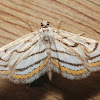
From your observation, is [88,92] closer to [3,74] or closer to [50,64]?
[50,64]

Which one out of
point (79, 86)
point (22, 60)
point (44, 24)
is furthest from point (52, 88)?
point (44, 24)

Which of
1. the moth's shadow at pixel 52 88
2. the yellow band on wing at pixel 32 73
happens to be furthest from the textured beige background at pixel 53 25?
the yellow band on wing at pixel 32 73

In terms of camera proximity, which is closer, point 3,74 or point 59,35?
point 3,74

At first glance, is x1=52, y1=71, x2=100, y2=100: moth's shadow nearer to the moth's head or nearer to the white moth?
the white moth

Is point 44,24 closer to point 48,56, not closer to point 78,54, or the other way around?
point 48,56

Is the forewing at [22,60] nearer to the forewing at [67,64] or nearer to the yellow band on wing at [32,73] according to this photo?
the yellow band on wing at [32,73]

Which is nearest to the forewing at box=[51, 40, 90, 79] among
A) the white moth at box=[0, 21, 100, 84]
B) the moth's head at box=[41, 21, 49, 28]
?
the white moth at box=[0, 21, 100, 84]

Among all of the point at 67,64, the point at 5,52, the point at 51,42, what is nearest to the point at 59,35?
the point at 51,42
